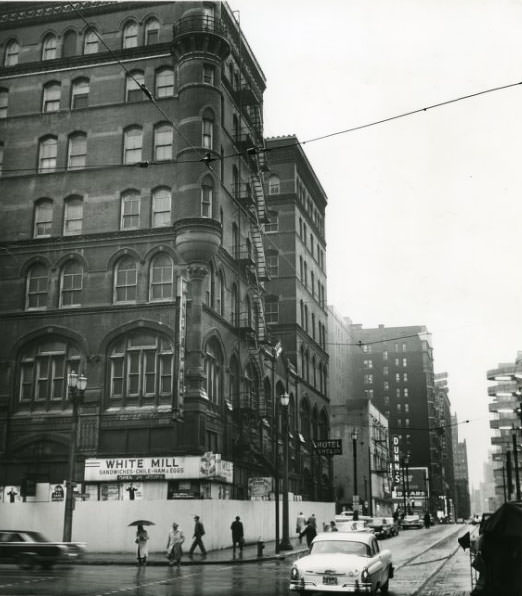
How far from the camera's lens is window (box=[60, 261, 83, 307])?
149 ft

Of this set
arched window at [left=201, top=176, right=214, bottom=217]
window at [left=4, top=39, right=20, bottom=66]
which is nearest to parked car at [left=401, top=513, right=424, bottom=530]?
arched window at [left=201, top=176, right=214, bottom=217]

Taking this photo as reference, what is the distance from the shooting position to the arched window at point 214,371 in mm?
44969

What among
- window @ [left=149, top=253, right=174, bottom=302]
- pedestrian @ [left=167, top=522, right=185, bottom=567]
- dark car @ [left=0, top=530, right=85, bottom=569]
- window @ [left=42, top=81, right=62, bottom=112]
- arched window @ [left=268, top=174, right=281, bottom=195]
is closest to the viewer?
dark car @ [left=0, top=530, right=85, bottom=569]

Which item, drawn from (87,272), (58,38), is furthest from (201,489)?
(58,38)

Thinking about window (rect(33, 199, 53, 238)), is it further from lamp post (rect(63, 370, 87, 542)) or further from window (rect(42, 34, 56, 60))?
lamp post (rect(63, 370, 87, 542))

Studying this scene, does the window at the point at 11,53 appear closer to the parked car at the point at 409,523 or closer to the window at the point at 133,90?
the window at the point at 133,90

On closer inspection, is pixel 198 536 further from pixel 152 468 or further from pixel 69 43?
pixel 69 43

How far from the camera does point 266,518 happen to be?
47.8m

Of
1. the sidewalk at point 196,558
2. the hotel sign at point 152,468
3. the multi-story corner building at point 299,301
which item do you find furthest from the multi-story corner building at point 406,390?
the sidewalk at point 196,558

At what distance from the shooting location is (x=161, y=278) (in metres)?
44.5

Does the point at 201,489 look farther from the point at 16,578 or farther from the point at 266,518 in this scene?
the point at 16,578

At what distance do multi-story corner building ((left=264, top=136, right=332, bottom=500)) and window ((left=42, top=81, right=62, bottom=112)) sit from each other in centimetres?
2229

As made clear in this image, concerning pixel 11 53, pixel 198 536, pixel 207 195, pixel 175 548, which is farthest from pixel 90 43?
pixel 175 548

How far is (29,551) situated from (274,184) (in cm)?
4980
